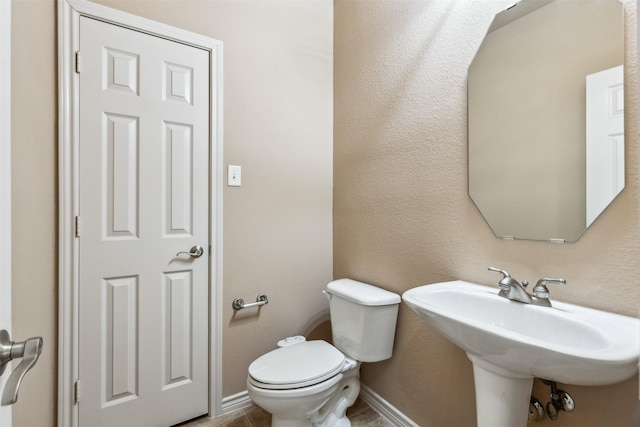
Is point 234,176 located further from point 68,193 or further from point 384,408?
point 384,408

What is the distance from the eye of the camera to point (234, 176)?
5.49ft

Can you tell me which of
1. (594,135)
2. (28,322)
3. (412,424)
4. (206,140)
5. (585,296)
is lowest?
(412,424)

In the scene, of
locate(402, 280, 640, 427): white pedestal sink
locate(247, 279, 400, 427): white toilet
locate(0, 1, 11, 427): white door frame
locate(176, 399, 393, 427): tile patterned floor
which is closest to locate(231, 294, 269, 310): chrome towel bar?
locate(247, 279, 400, 427): white toilet

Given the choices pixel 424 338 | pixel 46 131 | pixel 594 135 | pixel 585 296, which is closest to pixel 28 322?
pixel 46 131

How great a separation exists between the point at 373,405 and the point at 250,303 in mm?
910

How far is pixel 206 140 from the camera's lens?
5.21 ft

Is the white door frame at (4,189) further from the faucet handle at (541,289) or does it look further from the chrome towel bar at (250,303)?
the faucet handle at (541,289)

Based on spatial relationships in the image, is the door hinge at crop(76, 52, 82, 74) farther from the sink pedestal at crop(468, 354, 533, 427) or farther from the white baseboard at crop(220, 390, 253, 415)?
the sink pedestal at crop(468, 354, 533, 427)

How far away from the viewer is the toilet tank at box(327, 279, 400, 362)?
4.82 feet

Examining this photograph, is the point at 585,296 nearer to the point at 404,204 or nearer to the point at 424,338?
the point at 424,338

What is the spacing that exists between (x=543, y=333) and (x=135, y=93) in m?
1.88

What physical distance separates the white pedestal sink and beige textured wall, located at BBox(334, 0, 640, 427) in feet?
0.50

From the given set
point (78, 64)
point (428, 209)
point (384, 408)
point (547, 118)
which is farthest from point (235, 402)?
point (547, 118)

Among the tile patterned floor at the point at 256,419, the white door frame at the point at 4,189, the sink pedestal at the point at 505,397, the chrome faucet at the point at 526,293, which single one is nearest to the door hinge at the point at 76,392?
the tile patterned floor at the point at 256,419
